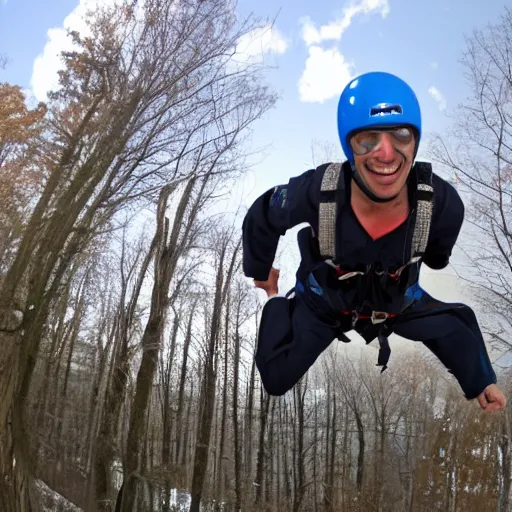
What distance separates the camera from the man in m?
0.88

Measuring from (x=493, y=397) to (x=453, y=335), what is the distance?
200mm

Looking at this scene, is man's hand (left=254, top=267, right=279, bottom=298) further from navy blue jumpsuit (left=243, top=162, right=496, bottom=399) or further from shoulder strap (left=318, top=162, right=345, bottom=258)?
shoulder strap (left=318, top=162, right=345, bottom=258)

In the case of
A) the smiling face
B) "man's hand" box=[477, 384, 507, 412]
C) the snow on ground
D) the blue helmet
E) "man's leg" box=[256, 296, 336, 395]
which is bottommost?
the snow on ground

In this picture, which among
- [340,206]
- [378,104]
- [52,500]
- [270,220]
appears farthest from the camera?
[52,500]

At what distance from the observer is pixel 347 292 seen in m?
1.02

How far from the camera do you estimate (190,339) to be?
4.21m

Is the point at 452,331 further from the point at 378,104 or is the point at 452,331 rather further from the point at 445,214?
the point at 378,104

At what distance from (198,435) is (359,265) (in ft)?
13.7

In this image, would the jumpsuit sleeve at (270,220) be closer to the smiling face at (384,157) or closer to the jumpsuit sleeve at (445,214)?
the smiling face at (384,157)

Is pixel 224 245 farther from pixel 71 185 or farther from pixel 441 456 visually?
pixel 441 456

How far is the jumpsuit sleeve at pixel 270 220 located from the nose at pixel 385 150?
18 cm

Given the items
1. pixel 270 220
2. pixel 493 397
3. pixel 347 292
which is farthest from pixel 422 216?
pixel 493 397

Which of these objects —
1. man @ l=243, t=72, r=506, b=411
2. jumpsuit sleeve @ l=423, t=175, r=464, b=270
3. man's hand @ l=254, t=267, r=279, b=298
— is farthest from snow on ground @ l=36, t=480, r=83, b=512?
jumpsuit sleeve @ l=423, t=175, r=464, b=270

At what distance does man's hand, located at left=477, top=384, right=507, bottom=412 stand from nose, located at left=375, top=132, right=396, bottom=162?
69 cm
